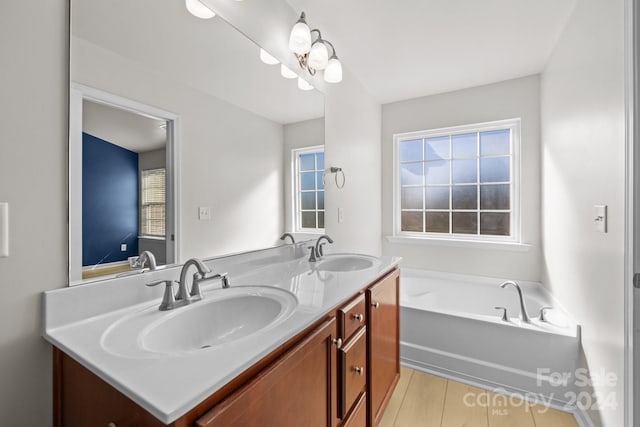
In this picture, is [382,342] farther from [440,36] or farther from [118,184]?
[440,36]

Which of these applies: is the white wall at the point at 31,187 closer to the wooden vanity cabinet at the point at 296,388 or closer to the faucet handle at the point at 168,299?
the wooden vanity cabinet at the point at 296,388

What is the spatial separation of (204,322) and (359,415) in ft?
2.65

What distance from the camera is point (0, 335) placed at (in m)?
0.69

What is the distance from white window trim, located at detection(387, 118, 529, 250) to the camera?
105 inches

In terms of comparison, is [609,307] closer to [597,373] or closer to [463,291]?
[597,373]

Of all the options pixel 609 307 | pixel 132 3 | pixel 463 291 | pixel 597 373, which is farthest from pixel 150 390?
pixel 463 291

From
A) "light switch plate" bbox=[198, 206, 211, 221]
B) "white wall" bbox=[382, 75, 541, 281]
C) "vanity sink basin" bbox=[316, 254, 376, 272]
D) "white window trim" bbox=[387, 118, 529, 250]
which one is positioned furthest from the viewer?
"white window trim" bbox=[387, 118, 529, 250]

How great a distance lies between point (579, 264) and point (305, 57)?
210 cm

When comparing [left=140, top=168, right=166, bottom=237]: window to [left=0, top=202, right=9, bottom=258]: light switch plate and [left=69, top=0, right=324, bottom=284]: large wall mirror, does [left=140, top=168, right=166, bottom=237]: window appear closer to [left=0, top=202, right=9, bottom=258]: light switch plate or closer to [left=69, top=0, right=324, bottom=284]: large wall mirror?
[left=69, top=0, right=324, bottom=284]: large wall mirror

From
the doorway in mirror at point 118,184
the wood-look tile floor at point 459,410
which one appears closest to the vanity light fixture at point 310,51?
the doorway in mirror at point 118,184

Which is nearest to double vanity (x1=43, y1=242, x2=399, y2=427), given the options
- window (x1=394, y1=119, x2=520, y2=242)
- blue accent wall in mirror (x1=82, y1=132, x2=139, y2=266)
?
blue accent wall in mirror (x1=82, y1=132, x2=139, y2=266)

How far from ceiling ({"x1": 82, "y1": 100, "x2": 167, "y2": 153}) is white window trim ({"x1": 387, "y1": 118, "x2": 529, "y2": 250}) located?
8.51ft

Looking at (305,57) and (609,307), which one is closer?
(609,307)

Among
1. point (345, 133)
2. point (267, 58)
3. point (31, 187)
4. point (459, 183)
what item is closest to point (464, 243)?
point (459, 183)
